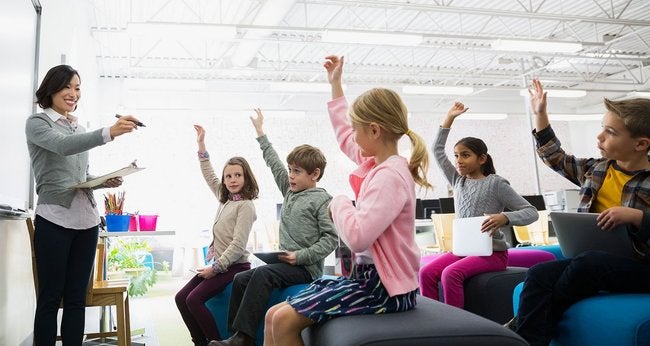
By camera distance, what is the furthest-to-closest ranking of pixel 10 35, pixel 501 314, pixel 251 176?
pixel 251 176
pixel 501 314
pixel 10 35

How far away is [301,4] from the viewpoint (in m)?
8.03

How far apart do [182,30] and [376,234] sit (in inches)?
208

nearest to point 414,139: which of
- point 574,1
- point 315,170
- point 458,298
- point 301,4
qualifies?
point 315,170

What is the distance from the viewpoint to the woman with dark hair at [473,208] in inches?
91.9

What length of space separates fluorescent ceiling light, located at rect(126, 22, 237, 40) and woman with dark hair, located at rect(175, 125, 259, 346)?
3.69 metres

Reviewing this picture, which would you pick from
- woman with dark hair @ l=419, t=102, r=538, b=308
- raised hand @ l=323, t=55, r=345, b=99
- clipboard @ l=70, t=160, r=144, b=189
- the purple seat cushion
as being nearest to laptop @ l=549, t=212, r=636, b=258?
woman with dark hair @ l=419, t=102, r=538, b=308

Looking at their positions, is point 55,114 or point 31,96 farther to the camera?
point 31,96

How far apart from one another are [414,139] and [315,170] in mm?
923

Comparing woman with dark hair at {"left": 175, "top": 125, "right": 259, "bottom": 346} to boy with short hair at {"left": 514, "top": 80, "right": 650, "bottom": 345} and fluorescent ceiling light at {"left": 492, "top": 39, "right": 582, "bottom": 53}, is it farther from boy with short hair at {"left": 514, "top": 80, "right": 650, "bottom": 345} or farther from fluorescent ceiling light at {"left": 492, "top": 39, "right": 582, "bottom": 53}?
fluorescent ceiling light at {"left": 492, "top": 39, "right": 582, "bottom": 53}

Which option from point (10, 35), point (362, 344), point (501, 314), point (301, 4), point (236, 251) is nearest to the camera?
point (362, 344)

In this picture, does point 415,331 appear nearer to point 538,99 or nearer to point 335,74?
point 335,74

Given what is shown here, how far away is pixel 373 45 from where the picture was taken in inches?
267

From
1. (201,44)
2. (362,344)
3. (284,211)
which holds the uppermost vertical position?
(201,44)

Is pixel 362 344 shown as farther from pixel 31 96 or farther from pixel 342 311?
pixel 31 96
